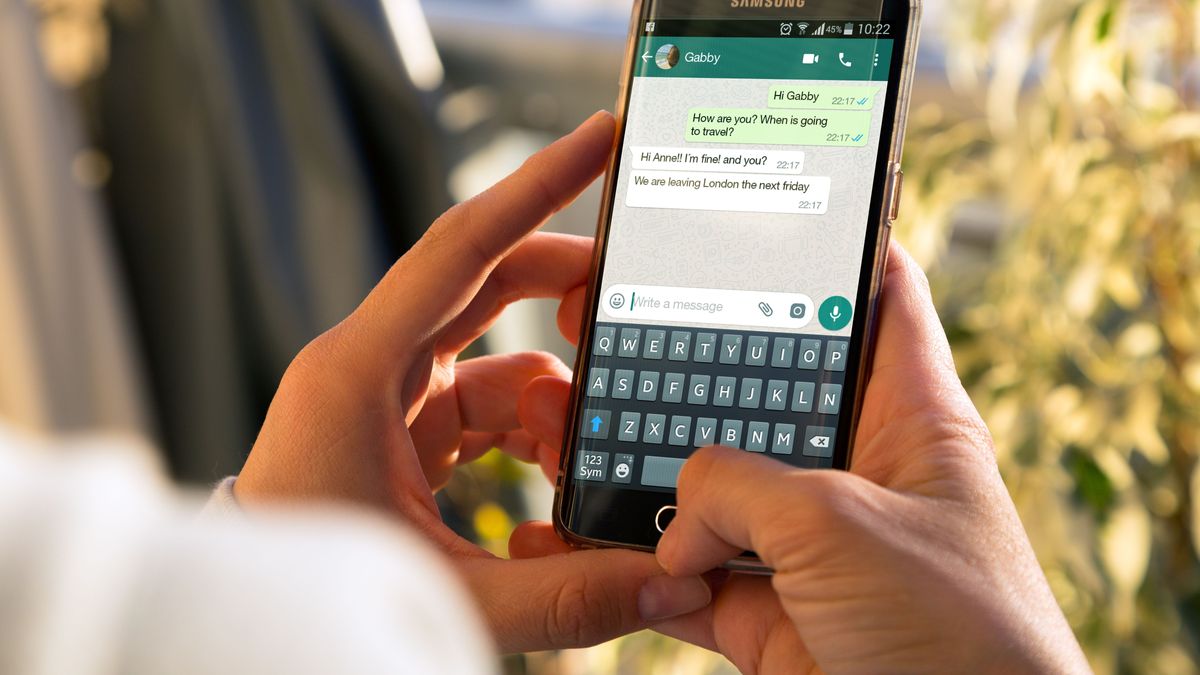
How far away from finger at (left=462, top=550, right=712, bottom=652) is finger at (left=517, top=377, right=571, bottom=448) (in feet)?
0.51

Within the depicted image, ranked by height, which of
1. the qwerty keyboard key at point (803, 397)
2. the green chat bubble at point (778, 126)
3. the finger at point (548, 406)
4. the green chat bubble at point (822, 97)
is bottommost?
the finger at point (548, 406)

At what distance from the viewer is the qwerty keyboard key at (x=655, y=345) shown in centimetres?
74

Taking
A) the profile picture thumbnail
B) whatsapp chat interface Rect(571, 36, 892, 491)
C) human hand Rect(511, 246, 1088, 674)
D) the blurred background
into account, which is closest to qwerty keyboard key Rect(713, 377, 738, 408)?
whatsapp chat interface Rect(571, 36, 892, 491)

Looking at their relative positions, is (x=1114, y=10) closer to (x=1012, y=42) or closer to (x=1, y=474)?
(x=1012, y=42)

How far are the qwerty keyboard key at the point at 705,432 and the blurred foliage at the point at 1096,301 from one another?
0.37 metres

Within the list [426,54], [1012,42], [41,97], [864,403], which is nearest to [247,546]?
[864,403]

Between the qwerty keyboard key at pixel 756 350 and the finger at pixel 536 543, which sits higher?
the qwerty keyboard key at pixel 756 350

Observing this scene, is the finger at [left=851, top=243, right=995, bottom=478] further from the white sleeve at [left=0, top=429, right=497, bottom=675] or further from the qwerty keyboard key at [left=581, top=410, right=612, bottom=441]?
the white sleeve at [left=0, top=429, right=497, bottom=675]

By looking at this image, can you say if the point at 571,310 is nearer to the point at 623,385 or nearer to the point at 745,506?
the point at 623,385

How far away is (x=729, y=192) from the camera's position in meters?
0.74

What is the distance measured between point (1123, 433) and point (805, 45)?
44cm

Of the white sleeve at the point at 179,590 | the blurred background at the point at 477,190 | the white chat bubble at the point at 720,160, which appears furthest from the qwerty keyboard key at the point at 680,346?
the white sleeve at the point at 179,590

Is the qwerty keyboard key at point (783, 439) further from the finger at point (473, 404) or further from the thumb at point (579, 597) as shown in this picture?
the finger at point (473, 404)

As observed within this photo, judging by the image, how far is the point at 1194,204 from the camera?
955mm
